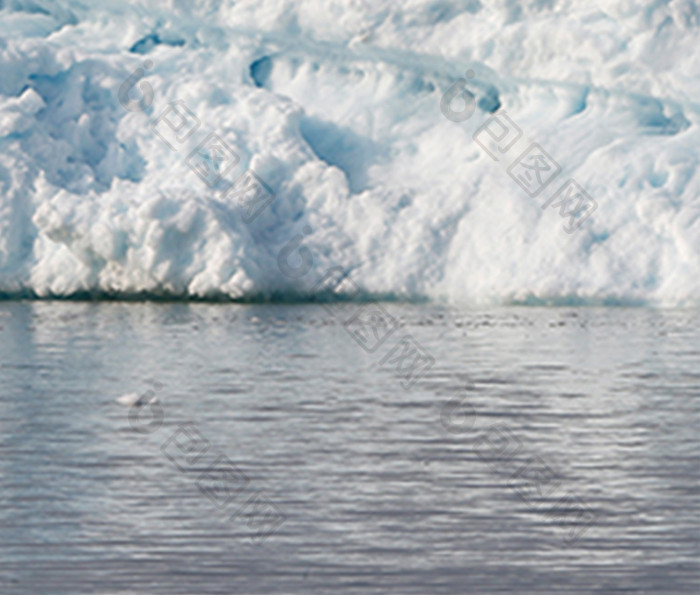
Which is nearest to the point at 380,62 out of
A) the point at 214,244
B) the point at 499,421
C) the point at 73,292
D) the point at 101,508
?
the point at 214,244

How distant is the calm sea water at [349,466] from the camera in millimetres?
5961

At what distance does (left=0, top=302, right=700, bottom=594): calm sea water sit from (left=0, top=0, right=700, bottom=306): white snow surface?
331cm

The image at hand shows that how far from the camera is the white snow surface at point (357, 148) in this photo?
1888 centimetres

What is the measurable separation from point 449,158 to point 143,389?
986cm

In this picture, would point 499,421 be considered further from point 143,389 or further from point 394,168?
point 394,168

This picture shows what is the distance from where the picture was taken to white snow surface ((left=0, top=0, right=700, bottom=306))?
18.9 m

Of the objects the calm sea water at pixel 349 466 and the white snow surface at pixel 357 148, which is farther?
the white snow surface at pixel 357 148

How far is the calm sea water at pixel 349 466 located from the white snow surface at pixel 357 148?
3.31m

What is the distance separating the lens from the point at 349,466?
8.16m

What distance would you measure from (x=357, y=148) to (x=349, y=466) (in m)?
13.1

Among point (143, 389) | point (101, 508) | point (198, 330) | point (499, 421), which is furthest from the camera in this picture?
point (198, 330)

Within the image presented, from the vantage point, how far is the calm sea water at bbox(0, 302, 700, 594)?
5961mm

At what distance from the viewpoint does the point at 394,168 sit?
67.9 feet

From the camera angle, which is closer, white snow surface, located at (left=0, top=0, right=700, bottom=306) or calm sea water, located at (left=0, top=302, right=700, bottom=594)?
calm sea water, located at (left=0, top=302, right=700, bottom=594)
